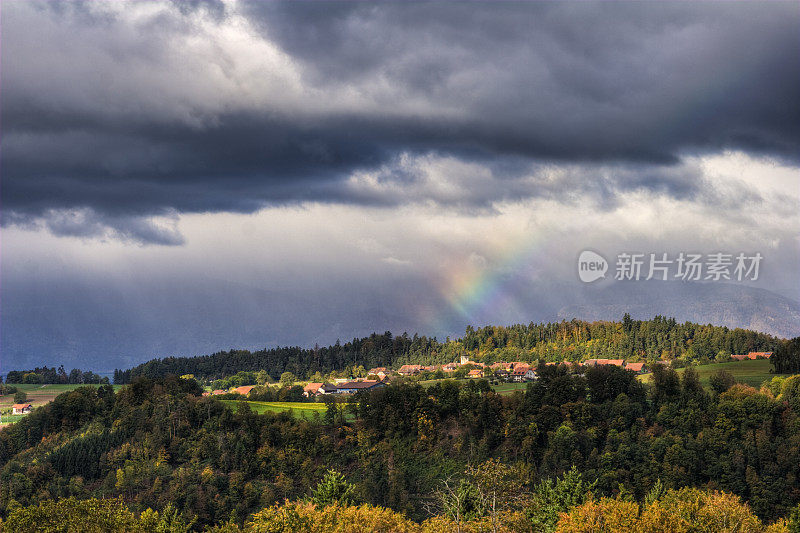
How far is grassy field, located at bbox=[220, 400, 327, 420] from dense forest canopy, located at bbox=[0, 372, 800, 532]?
12.1 m

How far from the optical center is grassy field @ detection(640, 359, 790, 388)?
14279 centimetres

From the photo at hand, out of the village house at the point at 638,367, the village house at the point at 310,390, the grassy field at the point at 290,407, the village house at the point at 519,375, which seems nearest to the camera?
the grassy field at the point at 290,407

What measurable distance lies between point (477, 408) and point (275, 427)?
118 feet

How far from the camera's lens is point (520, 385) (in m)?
171

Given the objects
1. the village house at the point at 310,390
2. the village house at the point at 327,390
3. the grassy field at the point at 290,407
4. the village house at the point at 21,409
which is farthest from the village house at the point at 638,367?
the village house at the point at 21,409

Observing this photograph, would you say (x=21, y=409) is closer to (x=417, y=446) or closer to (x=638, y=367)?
(x=417, y=446)

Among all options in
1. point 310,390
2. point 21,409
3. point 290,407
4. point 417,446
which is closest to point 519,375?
point 310,390

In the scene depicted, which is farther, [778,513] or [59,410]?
[59,410]

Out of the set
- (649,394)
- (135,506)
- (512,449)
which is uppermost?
(649,394)

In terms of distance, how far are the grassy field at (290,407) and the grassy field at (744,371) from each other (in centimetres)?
7075

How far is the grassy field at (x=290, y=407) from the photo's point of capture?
478 feet

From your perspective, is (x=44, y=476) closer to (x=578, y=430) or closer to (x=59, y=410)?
(x=59, y=410)

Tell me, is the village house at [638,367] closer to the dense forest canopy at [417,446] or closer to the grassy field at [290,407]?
the dense forest canopy at [417,446]

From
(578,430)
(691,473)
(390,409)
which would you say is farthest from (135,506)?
(691,473)
